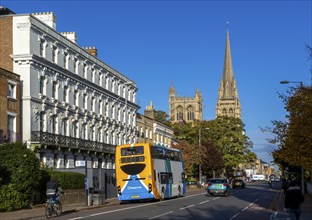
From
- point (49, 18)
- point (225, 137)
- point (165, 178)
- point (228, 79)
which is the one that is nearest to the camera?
point (165, 178)

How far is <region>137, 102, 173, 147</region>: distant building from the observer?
80312 millimetres

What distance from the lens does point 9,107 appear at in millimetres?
42281

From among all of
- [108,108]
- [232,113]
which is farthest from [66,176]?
[232,113]

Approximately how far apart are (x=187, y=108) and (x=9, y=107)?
134 meters

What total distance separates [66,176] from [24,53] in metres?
12.7

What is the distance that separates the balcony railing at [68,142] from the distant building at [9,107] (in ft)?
7.30

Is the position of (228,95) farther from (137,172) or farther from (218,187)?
(137,172)

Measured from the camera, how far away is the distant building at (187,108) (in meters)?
172

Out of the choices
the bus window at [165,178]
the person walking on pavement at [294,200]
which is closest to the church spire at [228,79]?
the bus window at [165,178]

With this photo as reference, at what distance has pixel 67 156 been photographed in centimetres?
5172

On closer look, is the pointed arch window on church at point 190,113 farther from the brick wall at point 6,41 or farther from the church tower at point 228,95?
the brick wall at point 6,41

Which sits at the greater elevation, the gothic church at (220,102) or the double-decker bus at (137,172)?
the gothic church at (220,102)

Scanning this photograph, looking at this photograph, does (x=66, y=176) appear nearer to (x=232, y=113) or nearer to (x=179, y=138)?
(x=179, y=138)

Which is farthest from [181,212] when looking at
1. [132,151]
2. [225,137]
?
[225,137]
